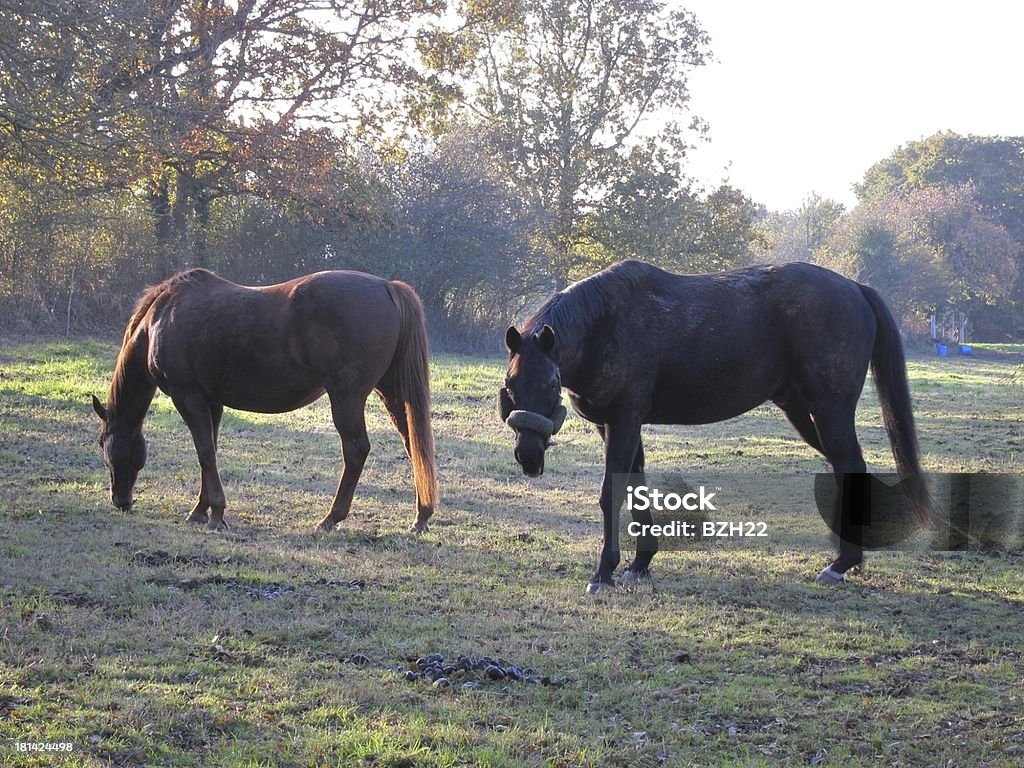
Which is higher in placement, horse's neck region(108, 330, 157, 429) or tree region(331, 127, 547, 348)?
tree region(331, 127, 547, 348)

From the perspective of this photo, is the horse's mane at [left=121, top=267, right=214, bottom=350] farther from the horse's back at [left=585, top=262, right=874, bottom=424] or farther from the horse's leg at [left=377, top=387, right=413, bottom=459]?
the horse's back at [left=585, top=262, right=874, bottom=424]

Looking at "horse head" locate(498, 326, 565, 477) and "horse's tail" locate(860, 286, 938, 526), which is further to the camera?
"horse's tail" locate(860, 286, 938, 526)

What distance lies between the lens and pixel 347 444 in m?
7.95

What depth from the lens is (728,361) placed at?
6734 millimetres

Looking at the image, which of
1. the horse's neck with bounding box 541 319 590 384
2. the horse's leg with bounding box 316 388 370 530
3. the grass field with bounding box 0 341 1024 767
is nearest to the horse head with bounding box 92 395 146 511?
the grass field with bounding box 0 341 1024 767

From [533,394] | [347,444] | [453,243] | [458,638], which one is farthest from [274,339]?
[453,243]

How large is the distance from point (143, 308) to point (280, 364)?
1.58 meters

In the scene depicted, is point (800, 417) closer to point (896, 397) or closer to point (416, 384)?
point (896, 397)

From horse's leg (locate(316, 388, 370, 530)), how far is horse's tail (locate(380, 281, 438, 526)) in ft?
1.19

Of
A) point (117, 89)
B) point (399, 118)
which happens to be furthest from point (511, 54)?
point (117, 89)

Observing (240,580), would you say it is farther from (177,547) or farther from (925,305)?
(925,305)

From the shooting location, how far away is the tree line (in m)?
10.9

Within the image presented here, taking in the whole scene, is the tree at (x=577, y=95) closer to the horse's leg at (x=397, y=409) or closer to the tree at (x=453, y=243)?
the tree at (x=453, y=243)

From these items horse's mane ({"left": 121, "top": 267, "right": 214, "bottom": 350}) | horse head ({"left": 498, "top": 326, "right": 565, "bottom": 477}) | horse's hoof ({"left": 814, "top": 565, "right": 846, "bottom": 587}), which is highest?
horse's mane ({"left": 121, "top": 267, "right": 214, "bottom": 350})
